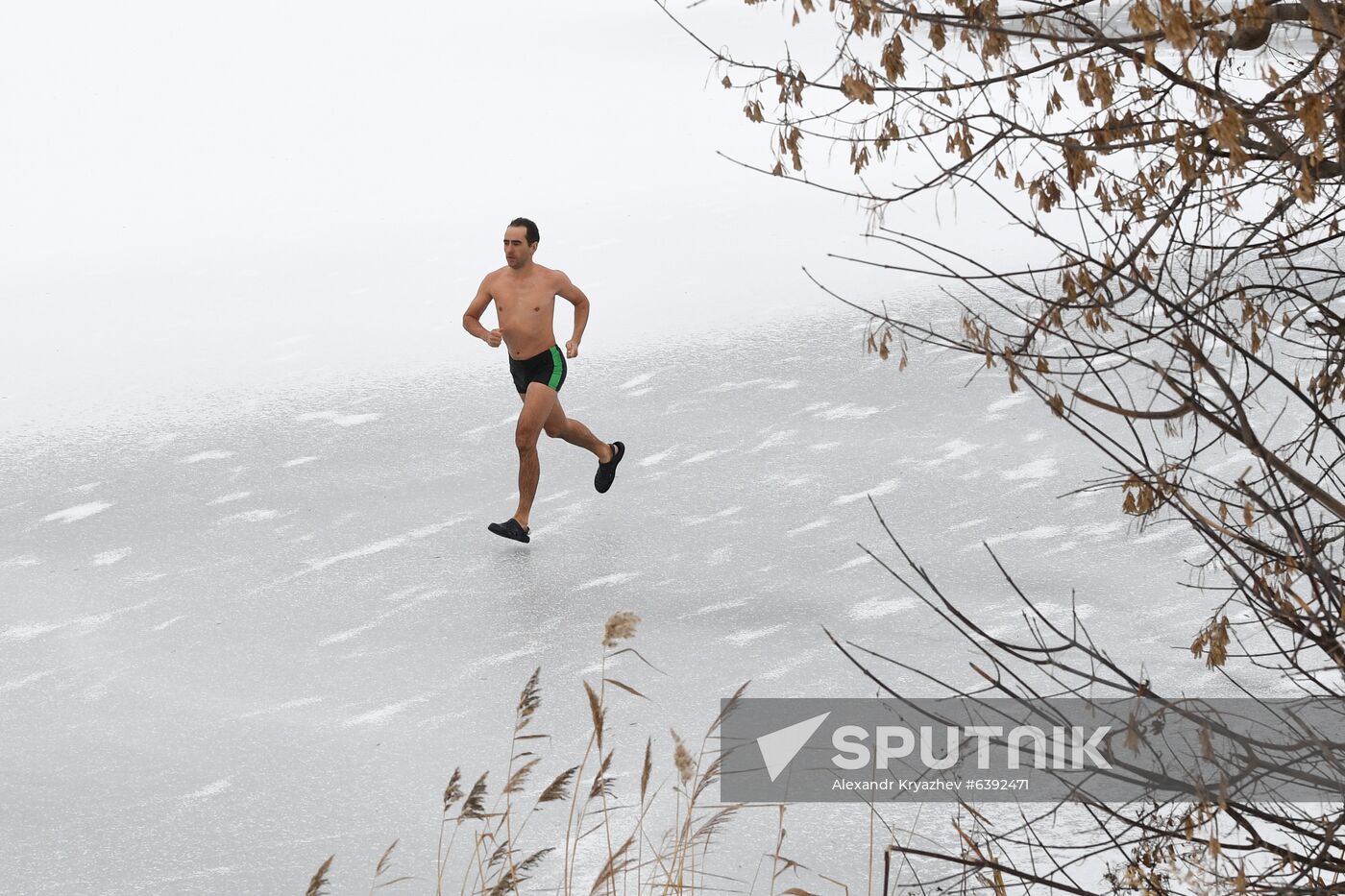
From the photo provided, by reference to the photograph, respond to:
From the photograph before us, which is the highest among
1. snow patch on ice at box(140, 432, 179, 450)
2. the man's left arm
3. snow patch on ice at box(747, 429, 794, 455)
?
the man's left arm

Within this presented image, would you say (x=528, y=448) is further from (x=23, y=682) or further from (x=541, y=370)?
(x=23, y=682)

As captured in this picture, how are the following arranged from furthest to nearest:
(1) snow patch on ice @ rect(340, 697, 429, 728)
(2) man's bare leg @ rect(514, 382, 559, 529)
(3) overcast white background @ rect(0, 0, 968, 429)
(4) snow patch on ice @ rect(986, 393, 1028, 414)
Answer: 1. (3) overcast white background @ rect(0, 0, 968, 429)
2. (4) snow patch on ice @ rect(986, 393, 1028, 414)
3. (2) man's bare leg @ rect(514, 382, 559, 529)
4. (1) snow patch on ice @ rect(340, 697, 429, 728)

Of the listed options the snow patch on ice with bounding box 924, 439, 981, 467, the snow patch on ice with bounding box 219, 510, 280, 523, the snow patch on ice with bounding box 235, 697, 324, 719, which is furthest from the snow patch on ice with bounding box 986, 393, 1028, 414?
the snow patch on ice with bounding box 235, 697, 324, 719

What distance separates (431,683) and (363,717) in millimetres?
369

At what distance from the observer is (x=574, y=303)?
866 centimetres

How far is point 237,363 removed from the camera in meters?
12.1

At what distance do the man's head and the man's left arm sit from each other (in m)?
0.23

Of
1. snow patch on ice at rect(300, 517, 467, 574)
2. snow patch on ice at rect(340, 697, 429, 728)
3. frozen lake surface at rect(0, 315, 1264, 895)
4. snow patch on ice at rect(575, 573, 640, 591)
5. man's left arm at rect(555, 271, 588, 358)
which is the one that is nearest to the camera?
frozen lake surface at rect(0, 315, 1264, 895)

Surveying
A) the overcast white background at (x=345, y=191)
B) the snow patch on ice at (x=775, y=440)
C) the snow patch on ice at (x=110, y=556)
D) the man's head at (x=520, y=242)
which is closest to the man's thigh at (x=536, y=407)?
the man's head at (x=520, y=242)

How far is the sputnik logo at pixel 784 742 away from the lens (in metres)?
5.68

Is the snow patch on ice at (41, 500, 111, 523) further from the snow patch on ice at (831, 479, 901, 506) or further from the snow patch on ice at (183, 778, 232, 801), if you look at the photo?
the snow patch on ice at (831, 479, 901, 506)

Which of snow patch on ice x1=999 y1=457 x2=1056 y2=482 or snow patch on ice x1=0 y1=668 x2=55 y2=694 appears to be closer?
snow patch on ice x1=0 y1=668 x2=55 y2=694

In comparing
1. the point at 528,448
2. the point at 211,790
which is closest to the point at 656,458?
the point at 528,448

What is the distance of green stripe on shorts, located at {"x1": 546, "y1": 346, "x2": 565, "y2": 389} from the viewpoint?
27.7 feet
